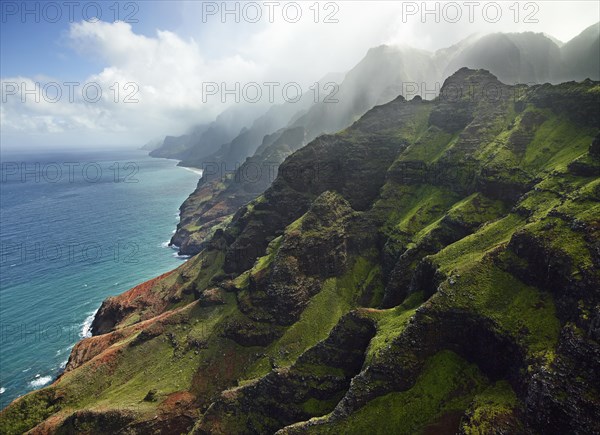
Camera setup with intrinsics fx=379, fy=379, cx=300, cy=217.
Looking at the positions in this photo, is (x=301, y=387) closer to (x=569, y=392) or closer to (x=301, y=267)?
(x=301, y=267)

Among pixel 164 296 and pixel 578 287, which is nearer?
pixel 578 287

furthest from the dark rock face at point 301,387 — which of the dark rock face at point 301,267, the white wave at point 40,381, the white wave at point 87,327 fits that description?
the white wave at point 87,327

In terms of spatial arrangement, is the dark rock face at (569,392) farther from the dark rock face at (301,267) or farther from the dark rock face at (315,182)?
the dark rock face at (315,182)

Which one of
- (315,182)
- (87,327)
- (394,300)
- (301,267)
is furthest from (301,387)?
(87,327)

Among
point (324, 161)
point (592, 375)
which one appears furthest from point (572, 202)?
point (324, 161)

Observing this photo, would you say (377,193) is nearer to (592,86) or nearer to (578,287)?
(592,86)

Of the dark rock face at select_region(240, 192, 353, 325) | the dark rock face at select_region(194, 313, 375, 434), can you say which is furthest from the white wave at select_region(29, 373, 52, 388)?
the dark rock face at select_region(194, 313, 375, 434)
